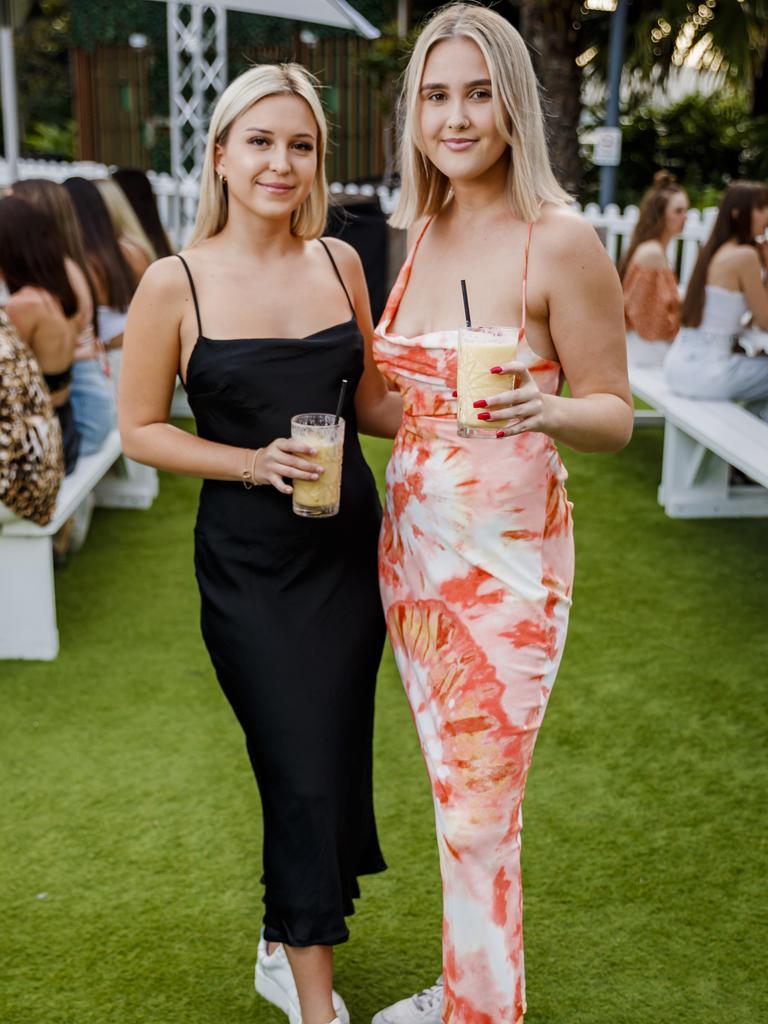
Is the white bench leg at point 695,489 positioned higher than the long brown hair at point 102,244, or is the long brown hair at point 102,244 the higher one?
the long brown hair at point 102,244

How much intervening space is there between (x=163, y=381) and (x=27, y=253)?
285 centimetres

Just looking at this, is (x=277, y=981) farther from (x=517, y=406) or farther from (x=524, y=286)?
(x=524, y=286)

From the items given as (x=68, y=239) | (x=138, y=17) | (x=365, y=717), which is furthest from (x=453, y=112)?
(x=138, y=17)

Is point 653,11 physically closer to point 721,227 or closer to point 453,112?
point 721,227

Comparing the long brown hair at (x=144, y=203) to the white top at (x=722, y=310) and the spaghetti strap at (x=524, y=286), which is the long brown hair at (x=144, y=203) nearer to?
the white top at (x=722, y=310)

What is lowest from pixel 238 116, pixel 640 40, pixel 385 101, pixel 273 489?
pixel 273 489

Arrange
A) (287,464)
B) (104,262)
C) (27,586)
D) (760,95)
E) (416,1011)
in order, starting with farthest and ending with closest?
(760,95) < (104,262) < (27,586) < (416,1011) < (287,464)

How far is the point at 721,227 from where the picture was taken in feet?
20.4

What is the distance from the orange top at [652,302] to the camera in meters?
7.16

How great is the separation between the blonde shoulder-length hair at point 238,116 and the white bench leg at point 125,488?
4054mm

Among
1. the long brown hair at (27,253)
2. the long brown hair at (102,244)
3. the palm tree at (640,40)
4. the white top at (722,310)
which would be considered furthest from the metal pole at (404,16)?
the long brown hair at (27,253)

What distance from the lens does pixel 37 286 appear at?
4.99 metres

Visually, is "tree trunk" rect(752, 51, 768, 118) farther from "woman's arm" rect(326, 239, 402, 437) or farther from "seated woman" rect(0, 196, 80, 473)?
"woman's arm" rect(326, 239, 402, 437)

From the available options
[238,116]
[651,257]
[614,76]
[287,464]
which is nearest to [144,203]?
[651,257]
